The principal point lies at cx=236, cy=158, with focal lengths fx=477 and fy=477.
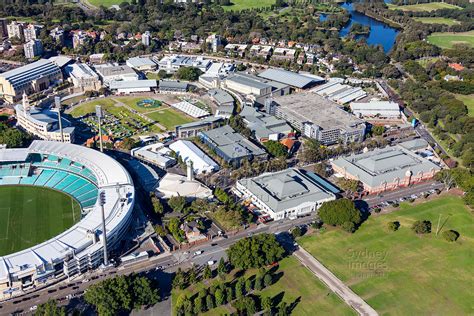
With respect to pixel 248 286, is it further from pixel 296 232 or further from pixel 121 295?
pixel 121 295

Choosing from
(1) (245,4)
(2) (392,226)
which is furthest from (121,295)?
(1) (245,4)

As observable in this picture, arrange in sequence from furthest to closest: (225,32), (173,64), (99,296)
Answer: (225,32), (173,64), (99,296)

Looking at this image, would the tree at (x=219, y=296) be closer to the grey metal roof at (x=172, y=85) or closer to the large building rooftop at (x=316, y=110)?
the large building rooftop at (x=316, y=110)

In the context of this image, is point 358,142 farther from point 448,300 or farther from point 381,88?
point 448,300

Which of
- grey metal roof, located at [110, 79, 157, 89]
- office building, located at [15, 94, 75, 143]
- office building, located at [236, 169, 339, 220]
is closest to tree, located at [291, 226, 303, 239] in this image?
office building, located at [236, 169, 339, 220]

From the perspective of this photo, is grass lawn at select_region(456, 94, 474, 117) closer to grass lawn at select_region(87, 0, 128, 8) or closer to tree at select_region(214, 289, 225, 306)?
tree at select_region(214, 289, 225, 306)

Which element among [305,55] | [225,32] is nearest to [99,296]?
[305,55]

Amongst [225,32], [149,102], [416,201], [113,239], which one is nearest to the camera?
[113,239]
